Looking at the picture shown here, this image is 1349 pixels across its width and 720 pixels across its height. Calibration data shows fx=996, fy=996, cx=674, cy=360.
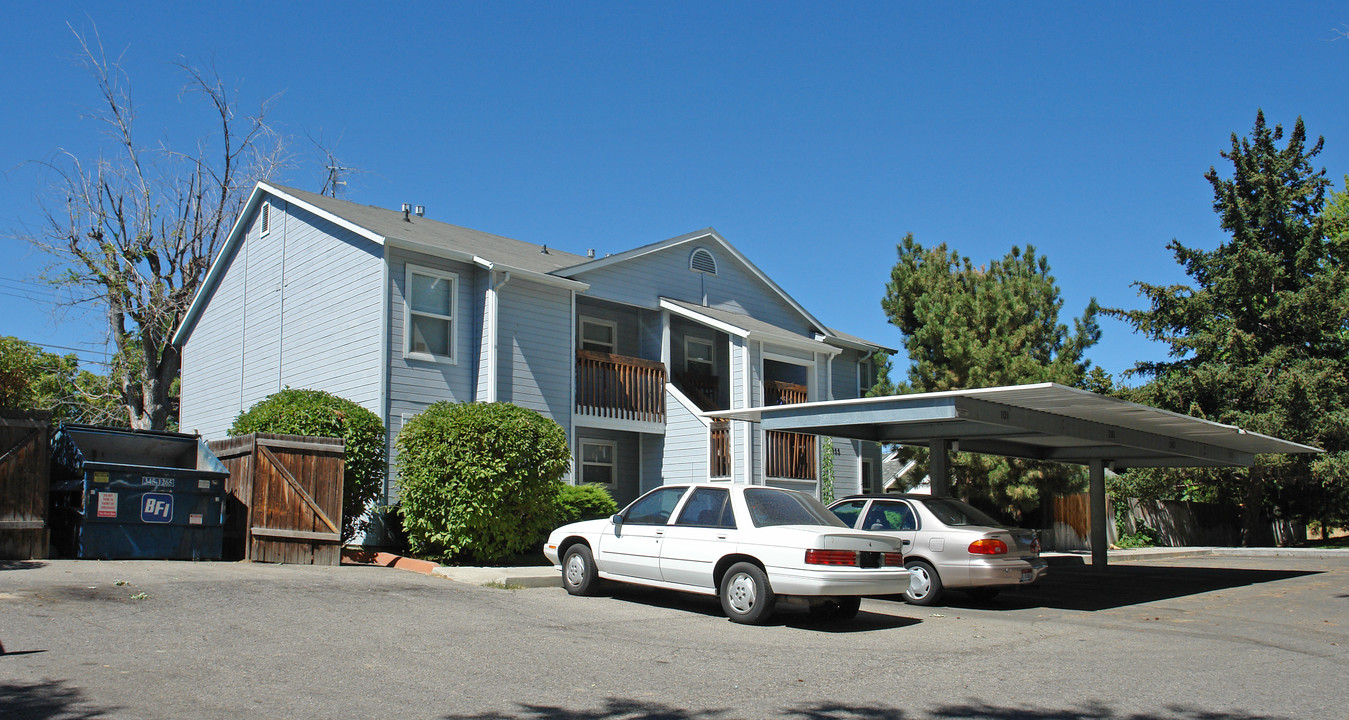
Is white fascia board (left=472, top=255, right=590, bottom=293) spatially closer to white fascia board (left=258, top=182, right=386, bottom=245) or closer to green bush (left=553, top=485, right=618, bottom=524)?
white fascia board (left=258, top=182, right=386, bottom=245)

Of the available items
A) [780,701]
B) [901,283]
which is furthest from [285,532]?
[901,283]

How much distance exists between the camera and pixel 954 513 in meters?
12.7

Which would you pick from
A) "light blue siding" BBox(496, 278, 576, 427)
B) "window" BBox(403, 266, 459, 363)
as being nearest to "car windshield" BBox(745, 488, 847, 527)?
"light blue siding" BBox(496, 278, 576, 427)

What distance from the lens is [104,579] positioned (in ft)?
34.3

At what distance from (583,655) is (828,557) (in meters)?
2.81

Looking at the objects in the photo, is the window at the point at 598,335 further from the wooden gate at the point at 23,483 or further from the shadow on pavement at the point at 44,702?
the shadow on pavement at the point at 44,702

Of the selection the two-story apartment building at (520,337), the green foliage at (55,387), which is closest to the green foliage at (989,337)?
the two-story apartment building at (520,337)

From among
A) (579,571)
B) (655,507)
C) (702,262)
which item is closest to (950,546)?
(655,507)

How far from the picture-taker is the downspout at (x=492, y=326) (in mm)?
17641

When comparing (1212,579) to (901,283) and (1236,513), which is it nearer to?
(901,283)

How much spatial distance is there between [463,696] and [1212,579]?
15629 mm

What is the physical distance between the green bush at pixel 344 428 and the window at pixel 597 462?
5900 millimetres

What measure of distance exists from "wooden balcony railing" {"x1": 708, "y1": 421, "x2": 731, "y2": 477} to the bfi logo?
10.3 m

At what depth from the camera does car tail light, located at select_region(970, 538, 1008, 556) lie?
466 inches
